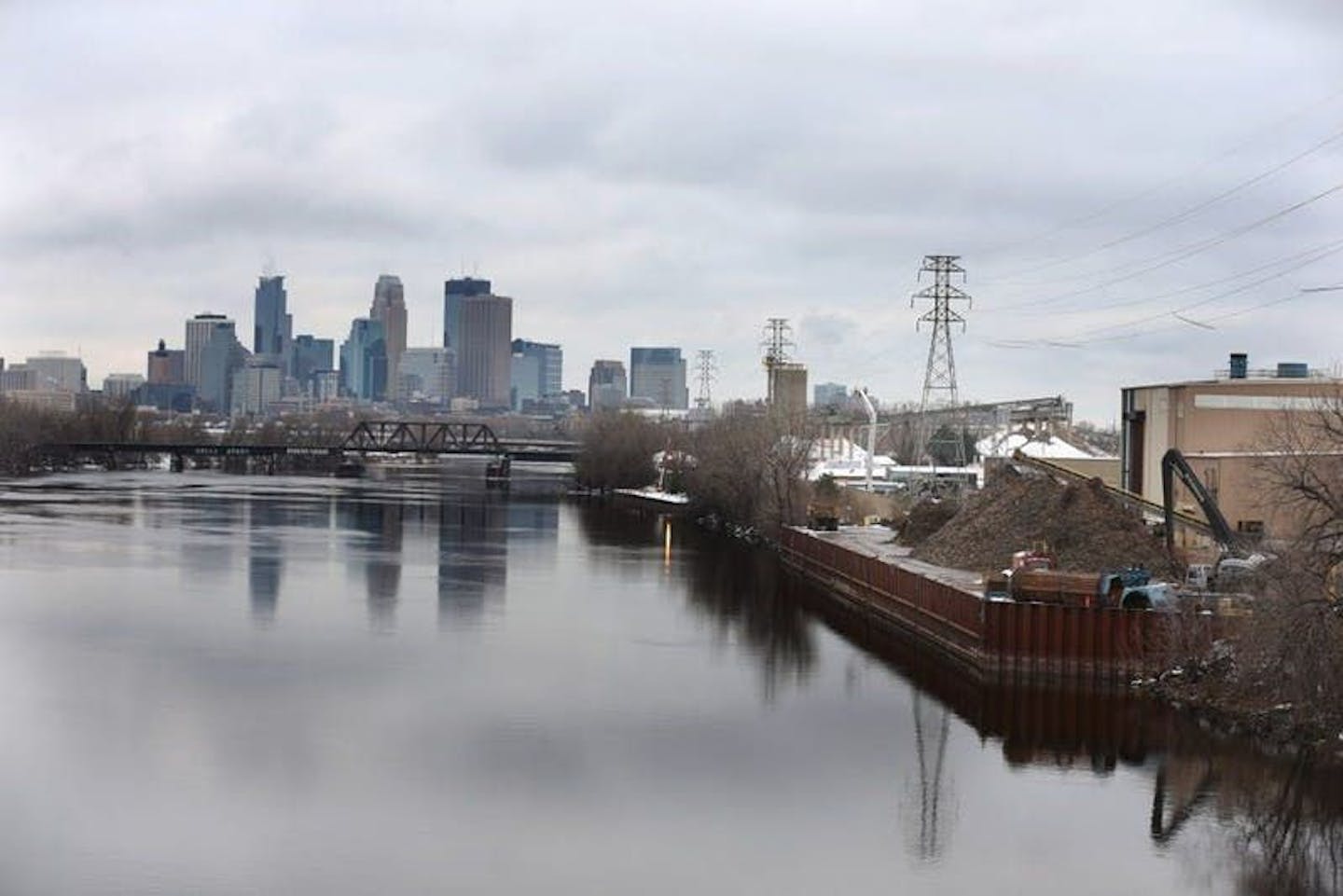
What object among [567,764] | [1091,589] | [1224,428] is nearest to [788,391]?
[1224,428]

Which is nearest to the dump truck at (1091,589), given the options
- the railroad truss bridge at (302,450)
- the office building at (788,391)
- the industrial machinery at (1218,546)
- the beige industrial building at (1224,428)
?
the industrial machinery at (1218,546)

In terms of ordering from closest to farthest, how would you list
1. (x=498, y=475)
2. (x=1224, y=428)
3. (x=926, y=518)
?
(x=1224, y=428), (x=926, y=518), (x=498, y=475)

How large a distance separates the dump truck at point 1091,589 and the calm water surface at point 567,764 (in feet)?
8.78

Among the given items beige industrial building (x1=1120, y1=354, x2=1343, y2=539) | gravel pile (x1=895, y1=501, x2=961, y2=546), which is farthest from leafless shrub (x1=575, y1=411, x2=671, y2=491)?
beige industrial building (x1=1120, y1=354, x2=1343, y2=539)

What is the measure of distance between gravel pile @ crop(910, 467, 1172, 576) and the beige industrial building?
14.2ft

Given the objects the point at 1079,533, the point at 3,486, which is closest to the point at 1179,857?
the point at 1079,533

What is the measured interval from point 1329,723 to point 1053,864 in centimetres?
805

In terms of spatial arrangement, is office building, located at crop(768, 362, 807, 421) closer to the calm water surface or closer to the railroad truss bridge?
the railroad truss bridge

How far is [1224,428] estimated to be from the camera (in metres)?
50.2

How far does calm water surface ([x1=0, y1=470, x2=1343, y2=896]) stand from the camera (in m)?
20.6

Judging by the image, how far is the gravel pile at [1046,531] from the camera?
1674 inches

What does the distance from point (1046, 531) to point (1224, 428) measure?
30.2ft

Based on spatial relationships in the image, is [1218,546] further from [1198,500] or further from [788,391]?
[788,391]

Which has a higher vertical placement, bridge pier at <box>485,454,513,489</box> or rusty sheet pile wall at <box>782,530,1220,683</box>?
bridge pier at <box>485,454,513,489</box>
